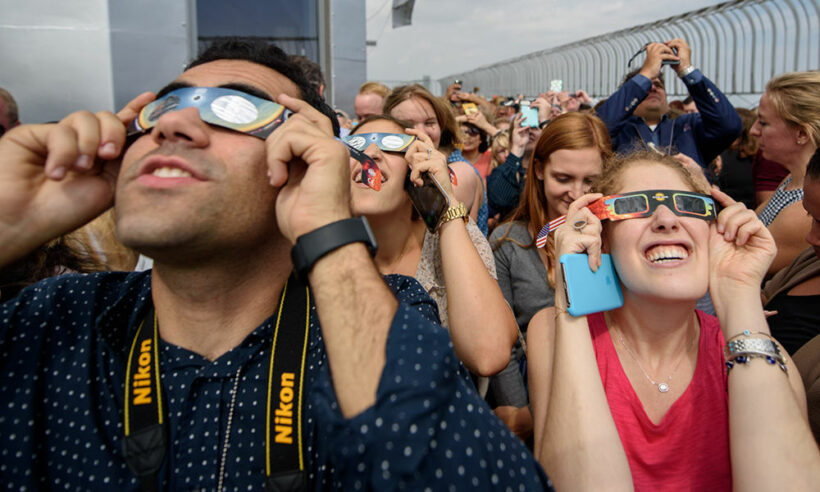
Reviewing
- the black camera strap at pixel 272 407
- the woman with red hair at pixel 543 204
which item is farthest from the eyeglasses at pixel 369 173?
the woman with red hair at pixel 543 204

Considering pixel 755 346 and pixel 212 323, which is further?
pixel 755 346

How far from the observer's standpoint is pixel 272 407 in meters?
1.33

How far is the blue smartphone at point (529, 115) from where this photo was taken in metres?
4.83

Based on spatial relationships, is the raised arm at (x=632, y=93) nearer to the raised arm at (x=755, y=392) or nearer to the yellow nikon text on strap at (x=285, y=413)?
the raised arm at (x=755, y=392)

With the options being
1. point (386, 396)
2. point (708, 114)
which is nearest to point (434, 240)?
point (386, 396)

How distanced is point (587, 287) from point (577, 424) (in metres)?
0.49

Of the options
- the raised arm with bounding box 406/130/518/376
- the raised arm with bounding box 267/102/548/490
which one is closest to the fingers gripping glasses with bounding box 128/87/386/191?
the raised arm with bounding box 267/102/548/490

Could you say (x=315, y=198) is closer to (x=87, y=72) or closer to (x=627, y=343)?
(x=627, y=343)

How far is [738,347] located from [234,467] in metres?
1.57

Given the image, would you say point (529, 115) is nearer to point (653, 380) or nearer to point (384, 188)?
point (384, 188)

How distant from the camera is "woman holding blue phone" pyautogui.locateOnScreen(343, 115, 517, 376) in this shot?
7.39ft

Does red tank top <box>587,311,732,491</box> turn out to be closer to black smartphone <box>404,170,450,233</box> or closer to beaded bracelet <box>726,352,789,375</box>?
beaded bracelet <box>726,352,789,375</box>

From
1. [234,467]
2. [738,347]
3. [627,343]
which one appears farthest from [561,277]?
[234,467]

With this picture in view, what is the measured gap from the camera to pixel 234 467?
4.37 feet
